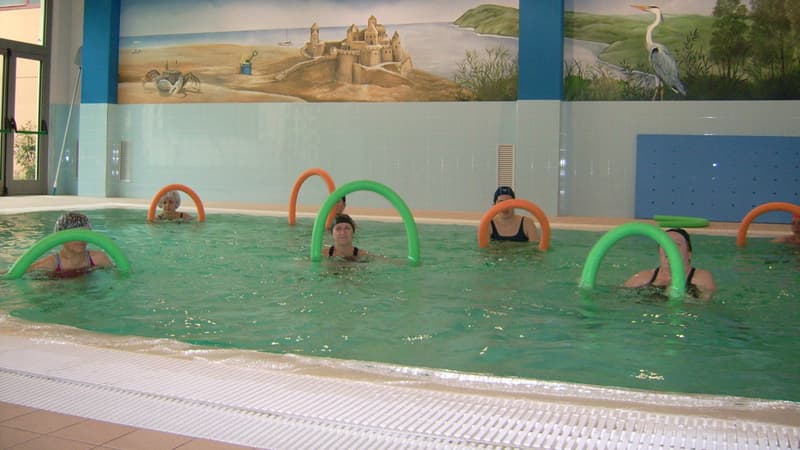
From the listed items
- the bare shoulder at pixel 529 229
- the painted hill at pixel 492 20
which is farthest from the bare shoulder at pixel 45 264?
the painted hill at pixel 492 20

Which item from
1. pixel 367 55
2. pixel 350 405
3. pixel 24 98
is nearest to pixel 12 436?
pixel 350 405

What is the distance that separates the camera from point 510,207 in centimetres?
838

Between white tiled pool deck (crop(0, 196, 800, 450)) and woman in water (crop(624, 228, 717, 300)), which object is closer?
white tiled pool deck (crop(0, 196, 800, 450))

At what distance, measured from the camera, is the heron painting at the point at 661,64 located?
12633 mm

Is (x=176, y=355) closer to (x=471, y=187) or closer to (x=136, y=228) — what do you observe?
(x=136, y=228)

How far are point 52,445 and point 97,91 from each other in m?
15.0

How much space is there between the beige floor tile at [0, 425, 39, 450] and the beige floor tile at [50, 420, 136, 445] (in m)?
0.08

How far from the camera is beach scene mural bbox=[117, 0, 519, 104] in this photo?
542 inches

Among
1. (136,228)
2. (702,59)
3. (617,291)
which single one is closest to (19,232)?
(136,228)

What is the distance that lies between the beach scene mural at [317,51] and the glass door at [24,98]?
1.70m

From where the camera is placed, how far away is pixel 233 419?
275 cm

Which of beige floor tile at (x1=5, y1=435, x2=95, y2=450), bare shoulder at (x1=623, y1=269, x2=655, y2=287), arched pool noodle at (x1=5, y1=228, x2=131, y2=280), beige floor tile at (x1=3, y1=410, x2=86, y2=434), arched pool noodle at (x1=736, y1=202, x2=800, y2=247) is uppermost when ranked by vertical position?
arched pool noodle at (x1=736, y1=202, x2=800, y2=247)

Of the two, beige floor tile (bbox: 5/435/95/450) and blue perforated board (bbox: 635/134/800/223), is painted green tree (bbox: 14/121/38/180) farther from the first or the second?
beige floor tile (bbox: 5/435/95/450)

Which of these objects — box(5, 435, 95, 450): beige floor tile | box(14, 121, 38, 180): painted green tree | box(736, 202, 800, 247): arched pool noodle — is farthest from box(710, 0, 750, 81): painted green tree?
box(14, 121, 38, 180): painted green tree
